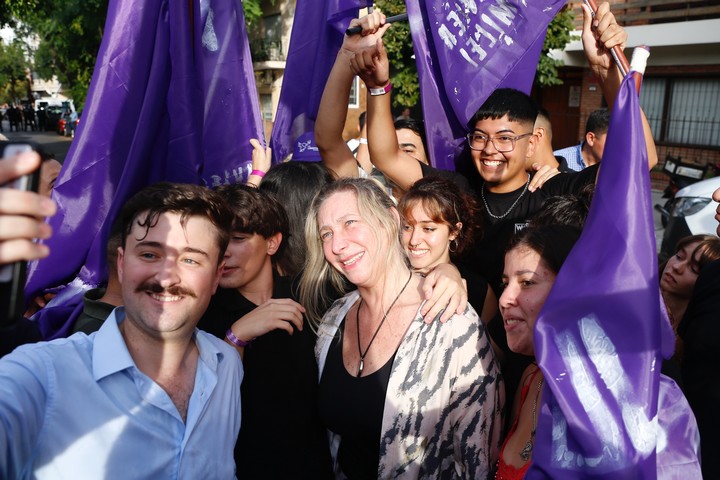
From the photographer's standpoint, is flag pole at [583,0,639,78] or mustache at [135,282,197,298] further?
flag pole at [583,0,639,78]

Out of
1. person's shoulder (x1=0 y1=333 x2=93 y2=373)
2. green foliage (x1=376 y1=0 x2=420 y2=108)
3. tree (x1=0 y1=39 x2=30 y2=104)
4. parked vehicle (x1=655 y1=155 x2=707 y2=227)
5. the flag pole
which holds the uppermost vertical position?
tree (x1=0 y1=39 x2=30 y2=104)

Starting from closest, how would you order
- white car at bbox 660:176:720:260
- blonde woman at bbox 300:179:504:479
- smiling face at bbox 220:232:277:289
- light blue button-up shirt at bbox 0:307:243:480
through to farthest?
light blue button-up shirt at bbox 0:307:243:480
blonde woman at bbox 300:179:504:479
smiling face at bbox 220:232:277:289
white car at bbox 660:176:720:260

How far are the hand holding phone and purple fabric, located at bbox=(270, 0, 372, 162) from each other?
9.10 feet

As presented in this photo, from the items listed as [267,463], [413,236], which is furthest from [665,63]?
[267,463]

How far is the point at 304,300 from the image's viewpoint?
273 cm

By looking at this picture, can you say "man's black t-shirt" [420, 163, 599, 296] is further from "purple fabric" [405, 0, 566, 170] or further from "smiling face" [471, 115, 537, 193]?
"purple fabric" [405, 0, 566, 170]

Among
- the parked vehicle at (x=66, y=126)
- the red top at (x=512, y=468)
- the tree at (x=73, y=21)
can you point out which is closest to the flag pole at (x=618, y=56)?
the red top at (x=512, y=468)

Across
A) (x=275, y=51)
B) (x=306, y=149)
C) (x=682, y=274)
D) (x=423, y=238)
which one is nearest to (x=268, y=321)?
(x=423, y=238)

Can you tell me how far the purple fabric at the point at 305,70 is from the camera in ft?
11.8

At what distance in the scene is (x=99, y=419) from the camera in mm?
1591

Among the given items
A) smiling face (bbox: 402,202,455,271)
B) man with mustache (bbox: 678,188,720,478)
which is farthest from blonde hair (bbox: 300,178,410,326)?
man with mustache (bbox: 678,188,720,478)

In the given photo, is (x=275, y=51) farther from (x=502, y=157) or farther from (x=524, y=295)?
(x=524, y=295)

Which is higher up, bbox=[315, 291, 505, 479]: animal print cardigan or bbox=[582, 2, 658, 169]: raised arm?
bbox=[582, 2, 658, 169]: raised arm

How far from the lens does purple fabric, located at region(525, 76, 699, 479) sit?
1495 millimetres
